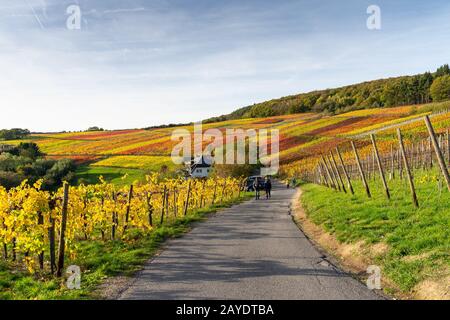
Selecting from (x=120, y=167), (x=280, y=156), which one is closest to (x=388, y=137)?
(x=280, y=156)

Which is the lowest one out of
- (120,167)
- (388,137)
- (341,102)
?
(120,167)

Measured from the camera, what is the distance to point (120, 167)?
65250mm

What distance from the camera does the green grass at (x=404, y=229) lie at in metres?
7.79

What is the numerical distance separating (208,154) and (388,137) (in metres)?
34.0

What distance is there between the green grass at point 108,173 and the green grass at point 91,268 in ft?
138

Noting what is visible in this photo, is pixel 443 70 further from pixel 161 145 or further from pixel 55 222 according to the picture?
pixel 55 222

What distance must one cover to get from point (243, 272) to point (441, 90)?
128 metres

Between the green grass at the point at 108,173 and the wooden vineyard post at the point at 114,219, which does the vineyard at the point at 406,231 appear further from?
the green grass at the point at 108,173

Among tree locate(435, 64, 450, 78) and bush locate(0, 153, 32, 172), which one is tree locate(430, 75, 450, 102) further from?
bush locate(0, 153, 32, 172)

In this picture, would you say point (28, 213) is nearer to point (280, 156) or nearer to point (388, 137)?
point (388, 137)

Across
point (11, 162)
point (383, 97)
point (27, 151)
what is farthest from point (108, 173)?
point (383, 97)
